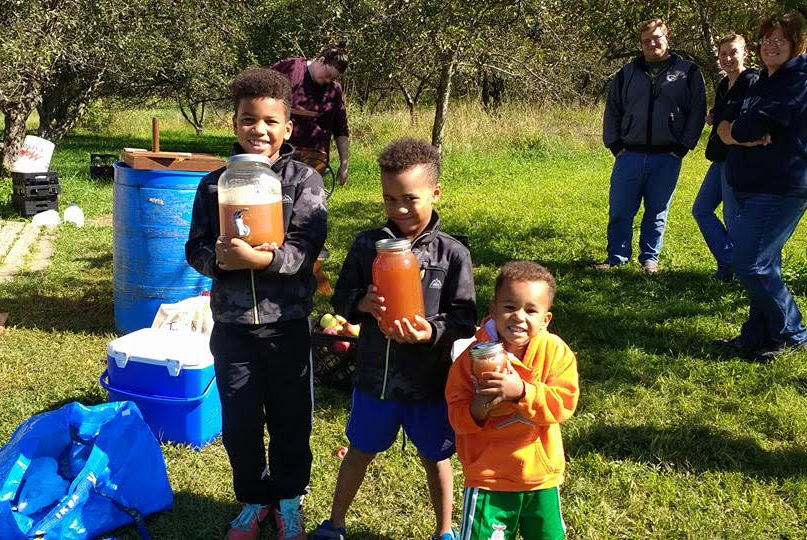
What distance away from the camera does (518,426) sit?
2.07 metres

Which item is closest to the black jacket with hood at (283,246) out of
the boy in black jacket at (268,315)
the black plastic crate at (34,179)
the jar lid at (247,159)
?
the boy in black jacket at (268,315)

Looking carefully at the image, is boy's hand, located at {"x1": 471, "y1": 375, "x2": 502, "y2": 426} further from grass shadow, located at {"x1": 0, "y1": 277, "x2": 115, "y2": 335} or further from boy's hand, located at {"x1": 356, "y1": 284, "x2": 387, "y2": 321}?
grass shadow, located at {"x1": 0, "y1": 277, "x2": 115, "y2": 335}

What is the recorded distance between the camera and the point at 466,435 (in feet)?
6.99

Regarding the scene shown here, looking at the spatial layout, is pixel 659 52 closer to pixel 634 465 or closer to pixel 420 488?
pixel 634 465

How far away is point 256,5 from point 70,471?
17269 millimetres

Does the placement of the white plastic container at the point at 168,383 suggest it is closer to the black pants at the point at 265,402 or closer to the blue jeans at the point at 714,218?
the black pants at the point at 265,402

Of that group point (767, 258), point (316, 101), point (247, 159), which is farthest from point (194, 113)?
point (247, 159)

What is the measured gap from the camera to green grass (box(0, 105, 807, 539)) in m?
2.83

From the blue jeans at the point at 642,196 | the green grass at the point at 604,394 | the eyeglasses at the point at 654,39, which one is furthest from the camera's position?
the blue jeans at the point at 642,196

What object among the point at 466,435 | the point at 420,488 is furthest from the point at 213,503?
the point at 466,435

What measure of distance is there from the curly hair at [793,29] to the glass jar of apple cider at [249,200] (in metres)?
3.10

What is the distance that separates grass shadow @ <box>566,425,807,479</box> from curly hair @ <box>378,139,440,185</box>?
5.49 feet

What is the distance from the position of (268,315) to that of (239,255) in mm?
354

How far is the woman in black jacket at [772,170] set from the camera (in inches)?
149
